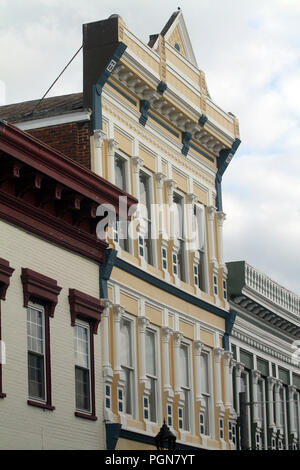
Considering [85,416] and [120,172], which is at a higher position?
[120,172]

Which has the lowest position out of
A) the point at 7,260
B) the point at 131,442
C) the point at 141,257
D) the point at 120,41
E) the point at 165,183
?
the point at 131,442

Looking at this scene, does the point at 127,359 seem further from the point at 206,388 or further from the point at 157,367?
the point at 206,388

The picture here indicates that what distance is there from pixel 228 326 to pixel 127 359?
A: 7.14m

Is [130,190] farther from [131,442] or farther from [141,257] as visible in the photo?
[131,442]

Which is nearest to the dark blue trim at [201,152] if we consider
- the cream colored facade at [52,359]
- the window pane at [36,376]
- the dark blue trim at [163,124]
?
the dark blue trim at [163,124]

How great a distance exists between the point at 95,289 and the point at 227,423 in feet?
30.8

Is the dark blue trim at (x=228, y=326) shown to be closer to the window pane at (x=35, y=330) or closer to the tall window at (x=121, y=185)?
the tall window at (x=121, y=185)

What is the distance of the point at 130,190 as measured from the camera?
3322 cm

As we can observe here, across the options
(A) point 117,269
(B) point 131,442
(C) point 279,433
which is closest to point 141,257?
(A) point 117,269

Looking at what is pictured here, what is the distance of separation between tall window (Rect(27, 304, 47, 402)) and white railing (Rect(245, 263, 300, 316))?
1430 cm

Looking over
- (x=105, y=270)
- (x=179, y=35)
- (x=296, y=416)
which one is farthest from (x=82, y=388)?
(x=296, y=416)

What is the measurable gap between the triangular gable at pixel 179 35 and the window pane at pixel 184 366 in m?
8.88

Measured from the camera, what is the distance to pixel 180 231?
36.6 m

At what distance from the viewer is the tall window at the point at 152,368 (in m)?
33.3
